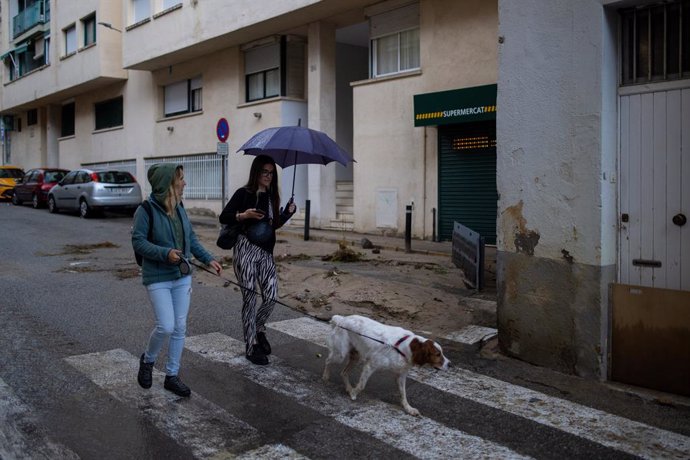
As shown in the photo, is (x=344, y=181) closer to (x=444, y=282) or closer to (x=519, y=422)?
(x=444, y=282)

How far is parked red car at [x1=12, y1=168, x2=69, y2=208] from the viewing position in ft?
81.8

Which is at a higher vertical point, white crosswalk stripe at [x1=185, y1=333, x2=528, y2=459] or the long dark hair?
the long dark hair

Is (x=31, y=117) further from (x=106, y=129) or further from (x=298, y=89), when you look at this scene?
(x=298, y=89)

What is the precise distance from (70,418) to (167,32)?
20.4 metres

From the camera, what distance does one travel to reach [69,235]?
1609 centimetres

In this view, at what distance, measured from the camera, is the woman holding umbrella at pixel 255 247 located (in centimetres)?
573

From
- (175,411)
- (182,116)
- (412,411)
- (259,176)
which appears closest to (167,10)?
(182,116)

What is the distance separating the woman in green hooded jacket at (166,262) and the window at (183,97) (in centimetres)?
1931

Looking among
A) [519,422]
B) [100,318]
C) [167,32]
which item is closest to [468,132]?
Result: [100,318]

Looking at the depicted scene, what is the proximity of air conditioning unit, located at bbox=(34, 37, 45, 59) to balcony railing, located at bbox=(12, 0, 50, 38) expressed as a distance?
0.84 m

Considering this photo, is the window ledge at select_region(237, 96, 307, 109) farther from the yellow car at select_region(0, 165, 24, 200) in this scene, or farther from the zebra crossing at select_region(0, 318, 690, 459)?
the yellow car at select_region(0, 165, 24, 200)

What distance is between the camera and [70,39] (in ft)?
101

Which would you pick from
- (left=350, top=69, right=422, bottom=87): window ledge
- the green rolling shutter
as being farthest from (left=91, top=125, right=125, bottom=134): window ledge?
the green rolling shutter

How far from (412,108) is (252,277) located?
10518mm
